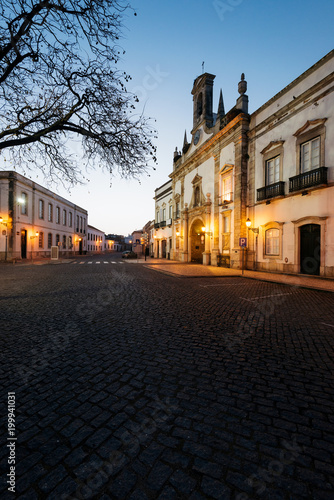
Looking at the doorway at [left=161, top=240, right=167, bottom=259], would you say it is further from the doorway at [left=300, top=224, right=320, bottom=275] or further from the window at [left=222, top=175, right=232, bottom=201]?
the doorway at [left=300, top=224, right=320, bottom=275]

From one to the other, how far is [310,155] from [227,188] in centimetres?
705

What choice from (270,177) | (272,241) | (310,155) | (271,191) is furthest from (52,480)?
(270,177)

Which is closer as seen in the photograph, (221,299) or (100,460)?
(100,460)

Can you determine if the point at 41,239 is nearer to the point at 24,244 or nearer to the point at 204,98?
the point at 24,244

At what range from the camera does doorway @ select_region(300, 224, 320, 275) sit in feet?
39.5

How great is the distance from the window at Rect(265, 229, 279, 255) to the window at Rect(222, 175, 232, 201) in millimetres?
4566

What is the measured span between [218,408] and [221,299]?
4933 millimetres

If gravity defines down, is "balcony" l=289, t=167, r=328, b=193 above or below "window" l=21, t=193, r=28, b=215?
below

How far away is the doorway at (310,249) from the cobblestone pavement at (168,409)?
8.70 metres

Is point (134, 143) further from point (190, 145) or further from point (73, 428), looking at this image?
point (190, 145)

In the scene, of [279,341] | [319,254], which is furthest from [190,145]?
[279,341]

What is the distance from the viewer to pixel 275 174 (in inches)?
570

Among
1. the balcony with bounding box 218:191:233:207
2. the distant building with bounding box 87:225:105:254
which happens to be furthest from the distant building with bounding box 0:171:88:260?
the balcony with bounding box 218:191:233:207

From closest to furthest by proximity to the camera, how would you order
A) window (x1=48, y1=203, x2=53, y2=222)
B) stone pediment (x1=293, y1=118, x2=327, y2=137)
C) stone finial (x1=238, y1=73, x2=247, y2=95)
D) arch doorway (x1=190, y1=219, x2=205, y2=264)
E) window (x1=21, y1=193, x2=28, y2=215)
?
stone pediment (x1=293, y1=118, x2=327, y2=137), stone finial (x1=238, y1=73, x2=247, y2=95), arch doorway (x1=190, y1=219, x2=205, y2=264), window (x1=21, y1=193, x2=28, y2=215), window (x1=48, y1=203, x2=53, y2=222)
